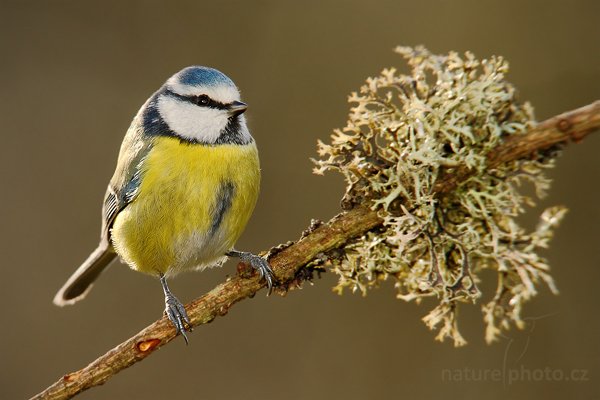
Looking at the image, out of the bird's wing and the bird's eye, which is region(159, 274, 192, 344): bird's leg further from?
the bird's eye

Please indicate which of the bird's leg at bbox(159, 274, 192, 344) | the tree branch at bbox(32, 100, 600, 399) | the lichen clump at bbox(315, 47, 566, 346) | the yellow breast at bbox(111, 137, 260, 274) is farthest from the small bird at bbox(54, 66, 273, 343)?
the lichen clump at bbox(315, 47, 566, 346)

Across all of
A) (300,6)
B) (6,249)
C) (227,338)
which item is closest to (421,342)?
(227,338)

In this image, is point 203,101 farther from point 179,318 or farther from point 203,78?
point 179,318

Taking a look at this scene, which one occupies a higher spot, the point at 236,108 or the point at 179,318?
the point at 236,108

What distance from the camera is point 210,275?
3092mm

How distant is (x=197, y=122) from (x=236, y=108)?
143 millimetres

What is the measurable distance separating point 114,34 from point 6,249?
1.31m

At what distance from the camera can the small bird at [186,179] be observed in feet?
6.66

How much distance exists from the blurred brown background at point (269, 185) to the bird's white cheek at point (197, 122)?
578 mm

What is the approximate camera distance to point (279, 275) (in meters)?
1.65

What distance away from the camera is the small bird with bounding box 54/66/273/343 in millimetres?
2031

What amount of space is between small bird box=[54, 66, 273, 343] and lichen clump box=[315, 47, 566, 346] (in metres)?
0.53

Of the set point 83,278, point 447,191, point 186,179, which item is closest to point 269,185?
point 83,278

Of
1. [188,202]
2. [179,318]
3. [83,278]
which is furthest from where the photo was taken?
[83,278]
